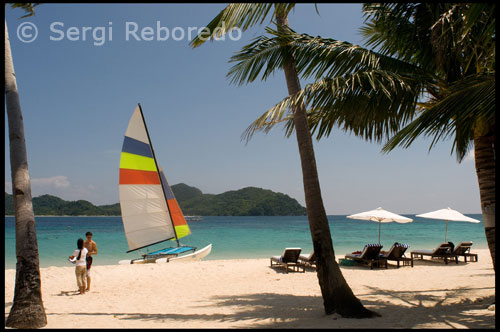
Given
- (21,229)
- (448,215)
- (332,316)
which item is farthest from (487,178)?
(448,215)

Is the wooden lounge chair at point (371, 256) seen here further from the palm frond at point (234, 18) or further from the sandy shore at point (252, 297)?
the palm frond at point (234, 18)

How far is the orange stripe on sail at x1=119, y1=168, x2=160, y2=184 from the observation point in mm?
15375

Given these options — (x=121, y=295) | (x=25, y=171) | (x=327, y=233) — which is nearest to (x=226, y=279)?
(x=121, y=295)

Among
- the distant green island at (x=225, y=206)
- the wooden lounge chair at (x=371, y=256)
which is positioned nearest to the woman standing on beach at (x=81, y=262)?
the wooden lounge chair at (x=371, y=256)

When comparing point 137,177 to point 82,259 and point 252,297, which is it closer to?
point 82,259

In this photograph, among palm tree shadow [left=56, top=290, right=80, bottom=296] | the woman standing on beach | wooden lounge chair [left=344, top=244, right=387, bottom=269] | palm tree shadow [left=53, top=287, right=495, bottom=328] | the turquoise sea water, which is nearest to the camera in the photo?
palm tree shadow [left=53, top=287, right=495, bottom=328]

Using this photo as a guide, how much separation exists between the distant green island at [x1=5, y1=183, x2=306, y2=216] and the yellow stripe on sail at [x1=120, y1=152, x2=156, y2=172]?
11877 cm

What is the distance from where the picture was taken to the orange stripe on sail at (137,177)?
15.4 metres

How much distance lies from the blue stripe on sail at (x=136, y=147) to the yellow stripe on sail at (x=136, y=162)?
151 millimetres

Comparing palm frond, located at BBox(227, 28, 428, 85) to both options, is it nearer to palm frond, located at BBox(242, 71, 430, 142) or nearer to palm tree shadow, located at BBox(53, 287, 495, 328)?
A: palm frond, located at BBox(242, 71, 430, 142)

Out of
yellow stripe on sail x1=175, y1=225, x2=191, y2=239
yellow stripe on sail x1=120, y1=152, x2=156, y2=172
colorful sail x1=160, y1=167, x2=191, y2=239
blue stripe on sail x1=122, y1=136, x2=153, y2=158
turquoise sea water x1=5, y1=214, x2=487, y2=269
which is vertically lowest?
turquoise sea water x1=5, y1=214, x2=487, y2=269

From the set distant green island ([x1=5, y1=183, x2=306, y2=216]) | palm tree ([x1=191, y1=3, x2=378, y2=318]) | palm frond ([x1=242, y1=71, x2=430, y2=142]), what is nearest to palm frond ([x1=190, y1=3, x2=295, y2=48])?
palm tree ([x1=191, y1=3, x2=378, y2=318])

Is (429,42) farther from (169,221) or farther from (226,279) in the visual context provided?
(169,221)

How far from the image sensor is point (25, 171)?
18.1 feet
